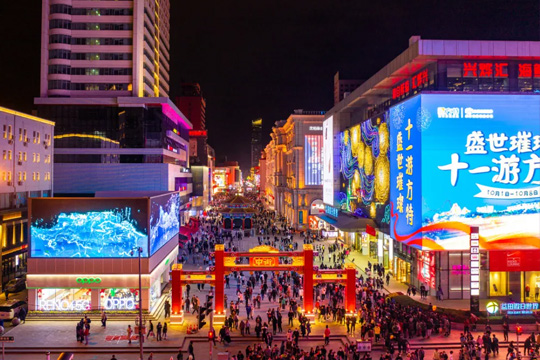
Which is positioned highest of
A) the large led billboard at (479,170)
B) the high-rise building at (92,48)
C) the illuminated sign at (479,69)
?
the high-rise building at (92,48)

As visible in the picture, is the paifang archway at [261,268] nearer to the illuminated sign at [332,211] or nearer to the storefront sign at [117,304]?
the storefront sign at [117,304]

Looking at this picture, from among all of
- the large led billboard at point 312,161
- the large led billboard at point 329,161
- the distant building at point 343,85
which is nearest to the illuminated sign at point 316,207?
the large led billboard at point 312,161

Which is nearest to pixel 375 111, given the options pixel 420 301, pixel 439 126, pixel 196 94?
pixel 439 126

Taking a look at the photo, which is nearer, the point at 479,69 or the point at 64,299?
the point at 64,299

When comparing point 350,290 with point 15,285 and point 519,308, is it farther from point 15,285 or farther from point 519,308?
point 15,285

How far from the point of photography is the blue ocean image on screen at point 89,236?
29719 millimetres

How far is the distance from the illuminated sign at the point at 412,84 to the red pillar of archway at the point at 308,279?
1613 centimetres

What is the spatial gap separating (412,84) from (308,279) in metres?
19.1

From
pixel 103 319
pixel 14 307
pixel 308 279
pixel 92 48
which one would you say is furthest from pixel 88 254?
pixel 92 48

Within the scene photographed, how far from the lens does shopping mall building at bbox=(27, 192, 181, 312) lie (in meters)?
29.7

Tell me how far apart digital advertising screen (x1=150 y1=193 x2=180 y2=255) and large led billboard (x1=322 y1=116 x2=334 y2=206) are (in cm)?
2582

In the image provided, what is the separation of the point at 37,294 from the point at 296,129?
5389 cm

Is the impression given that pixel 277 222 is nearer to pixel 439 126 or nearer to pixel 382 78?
pixel 382 78

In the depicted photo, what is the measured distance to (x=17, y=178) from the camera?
3975 cm
